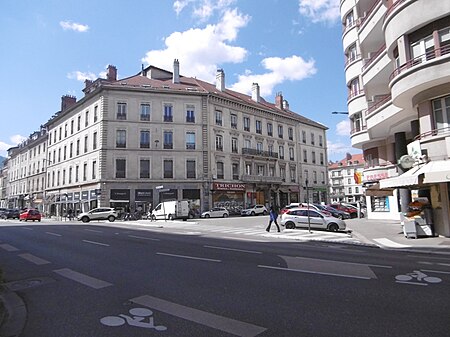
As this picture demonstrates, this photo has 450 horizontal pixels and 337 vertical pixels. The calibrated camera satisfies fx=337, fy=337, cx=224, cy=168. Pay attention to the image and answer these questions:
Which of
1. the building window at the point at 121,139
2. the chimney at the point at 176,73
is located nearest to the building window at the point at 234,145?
the chimney at the point at 176,73

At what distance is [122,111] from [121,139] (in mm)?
3499

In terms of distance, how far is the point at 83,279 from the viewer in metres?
7.63

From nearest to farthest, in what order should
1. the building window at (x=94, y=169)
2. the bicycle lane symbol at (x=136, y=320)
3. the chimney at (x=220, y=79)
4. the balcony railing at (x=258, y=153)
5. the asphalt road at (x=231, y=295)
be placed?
the asphalt road at (x=231, y=295) → the bicycle lane symbol at (x=136, y=320) → the building window at (x=94, y=169) → the balcony railing at (x=258, y=153) → the chimney at (x=220, y=79)

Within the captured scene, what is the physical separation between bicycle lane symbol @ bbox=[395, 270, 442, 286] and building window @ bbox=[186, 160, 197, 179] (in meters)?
35.9

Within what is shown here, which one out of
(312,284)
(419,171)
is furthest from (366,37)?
(312,284)

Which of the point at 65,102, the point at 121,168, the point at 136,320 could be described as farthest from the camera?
the point at 65,102

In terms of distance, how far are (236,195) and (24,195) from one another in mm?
46866

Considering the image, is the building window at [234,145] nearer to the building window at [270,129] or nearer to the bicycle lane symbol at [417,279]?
the building window at [270,129]

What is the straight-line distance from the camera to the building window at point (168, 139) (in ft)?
140

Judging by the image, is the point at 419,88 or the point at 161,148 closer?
the point at 419,88

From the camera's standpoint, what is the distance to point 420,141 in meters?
16.0

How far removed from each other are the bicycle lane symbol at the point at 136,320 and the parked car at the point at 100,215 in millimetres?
32264

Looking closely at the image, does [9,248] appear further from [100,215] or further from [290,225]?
[100,215]

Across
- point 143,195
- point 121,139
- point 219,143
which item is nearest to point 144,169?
point 143,195
